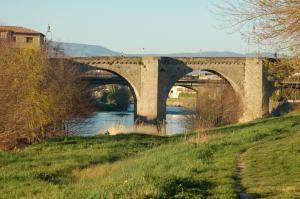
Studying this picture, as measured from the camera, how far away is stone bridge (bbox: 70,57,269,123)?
185ft

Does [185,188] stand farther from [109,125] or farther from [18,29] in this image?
[18,29]

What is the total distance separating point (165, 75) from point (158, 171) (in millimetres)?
46524

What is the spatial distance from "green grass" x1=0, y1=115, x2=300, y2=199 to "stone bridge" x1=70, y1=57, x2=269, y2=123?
35461 mm

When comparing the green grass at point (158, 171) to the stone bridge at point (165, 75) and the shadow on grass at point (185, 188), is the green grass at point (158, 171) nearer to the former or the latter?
the shadow on grass at point (185, 188)

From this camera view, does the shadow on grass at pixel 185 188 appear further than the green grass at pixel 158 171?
No

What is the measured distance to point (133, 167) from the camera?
13.3 metres

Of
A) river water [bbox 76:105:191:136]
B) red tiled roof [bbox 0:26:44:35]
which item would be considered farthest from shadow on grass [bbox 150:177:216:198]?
red tiled roof [bbox 0:26:44:35]

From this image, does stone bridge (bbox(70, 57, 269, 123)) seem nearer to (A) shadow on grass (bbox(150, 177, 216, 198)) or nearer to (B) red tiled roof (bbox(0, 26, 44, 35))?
(B) red tiled roof (bbox(0, 26, 44, 35))

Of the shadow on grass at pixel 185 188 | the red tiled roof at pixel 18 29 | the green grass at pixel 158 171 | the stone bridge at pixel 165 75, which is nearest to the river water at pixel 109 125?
the stone bridge at pixel 165 75

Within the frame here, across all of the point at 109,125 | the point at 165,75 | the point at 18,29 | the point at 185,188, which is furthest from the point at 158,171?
the point at 18,29

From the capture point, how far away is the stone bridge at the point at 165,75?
185 ft

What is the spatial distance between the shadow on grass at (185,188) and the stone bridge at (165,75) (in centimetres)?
4594

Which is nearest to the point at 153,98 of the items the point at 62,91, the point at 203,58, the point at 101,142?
the point at 203,58

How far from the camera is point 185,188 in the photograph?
9227 mm
